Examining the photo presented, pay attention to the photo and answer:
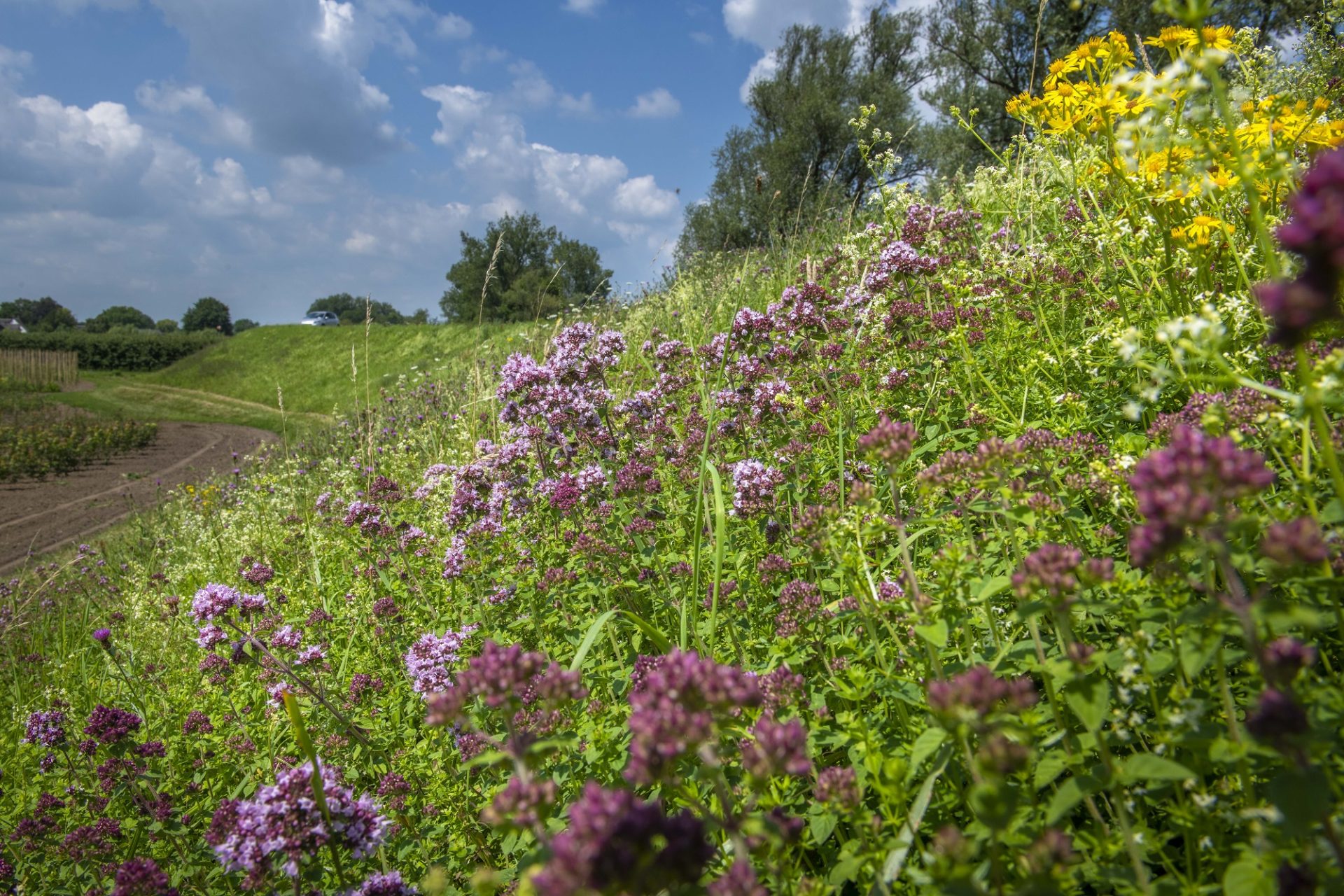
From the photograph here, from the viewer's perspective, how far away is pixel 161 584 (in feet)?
23.4

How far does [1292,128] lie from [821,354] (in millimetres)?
2482

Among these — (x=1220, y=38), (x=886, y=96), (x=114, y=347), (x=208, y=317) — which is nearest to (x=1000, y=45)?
(x=886, y=96)

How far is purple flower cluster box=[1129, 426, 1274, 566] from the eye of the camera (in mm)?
1138

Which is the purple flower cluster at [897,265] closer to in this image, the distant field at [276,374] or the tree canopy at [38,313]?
the distant field at [276,374]

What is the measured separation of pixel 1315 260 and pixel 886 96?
35549mm

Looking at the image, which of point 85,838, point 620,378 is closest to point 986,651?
point 85,838

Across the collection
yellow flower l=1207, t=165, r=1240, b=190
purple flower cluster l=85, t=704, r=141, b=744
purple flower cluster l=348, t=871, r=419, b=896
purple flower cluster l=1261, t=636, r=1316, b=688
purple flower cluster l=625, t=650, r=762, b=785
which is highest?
yellow flower l=1207, t=165, r=1240, b=190

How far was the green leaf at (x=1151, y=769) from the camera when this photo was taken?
1.31 metres

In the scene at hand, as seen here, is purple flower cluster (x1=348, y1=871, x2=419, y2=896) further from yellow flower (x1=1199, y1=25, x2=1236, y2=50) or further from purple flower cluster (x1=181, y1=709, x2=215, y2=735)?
yellow flower (x1=1199, y1=25, x2=1236, y2=50)

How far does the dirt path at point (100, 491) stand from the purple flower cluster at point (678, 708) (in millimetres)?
14074

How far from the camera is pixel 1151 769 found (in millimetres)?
1354

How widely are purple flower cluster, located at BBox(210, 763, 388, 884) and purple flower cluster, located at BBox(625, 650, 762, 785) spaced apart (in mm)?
1427

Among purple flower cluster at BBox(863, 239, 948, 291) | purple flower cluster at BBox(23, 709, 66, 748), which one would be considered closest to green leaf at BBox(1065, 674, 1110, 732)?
purple flower cluster at BBox(863, 239, 948, 291)

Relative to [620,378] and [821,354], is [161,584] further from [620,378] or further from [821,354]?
[821,354]
